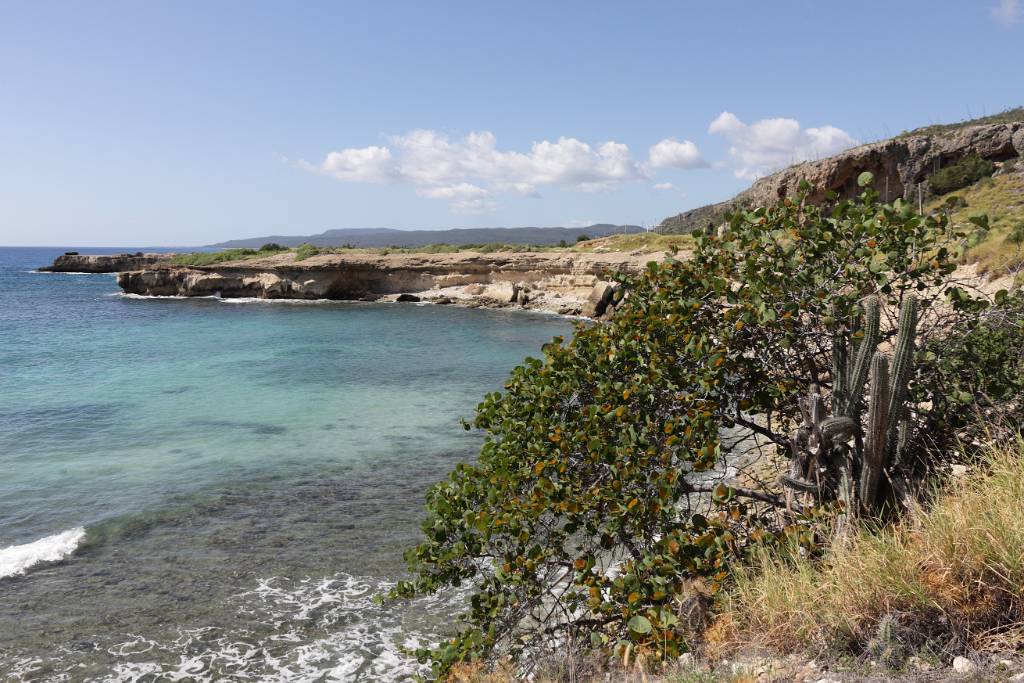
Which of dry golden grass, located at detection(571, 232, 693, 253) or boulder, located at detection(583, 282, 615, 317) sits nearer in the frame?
boulder, located at detection(583, 282, 615, 317)

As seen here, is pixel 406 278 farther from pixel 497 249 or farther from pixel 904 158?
pixel 904 158

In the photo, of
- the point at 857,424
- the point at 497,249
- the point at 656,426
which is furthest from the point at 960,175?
the point at 656,426

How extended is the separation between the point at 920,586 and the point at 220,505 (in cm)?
1121

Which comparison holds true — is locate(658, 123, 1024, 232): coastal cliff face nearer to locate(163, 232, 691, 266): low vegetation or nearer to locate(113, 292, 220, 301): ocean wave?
locate(163, 232, 691, 266): low vegetation

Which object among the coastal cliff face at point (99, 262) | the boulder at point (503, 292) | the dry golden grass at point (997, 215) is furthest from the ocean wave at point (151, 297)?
the dry golden grass at point (997, 215)

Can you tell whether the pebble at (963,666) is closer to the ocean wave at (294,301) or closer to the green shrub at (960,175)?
the ocean wave at (294,301)

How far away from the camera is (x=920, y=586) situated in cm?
414

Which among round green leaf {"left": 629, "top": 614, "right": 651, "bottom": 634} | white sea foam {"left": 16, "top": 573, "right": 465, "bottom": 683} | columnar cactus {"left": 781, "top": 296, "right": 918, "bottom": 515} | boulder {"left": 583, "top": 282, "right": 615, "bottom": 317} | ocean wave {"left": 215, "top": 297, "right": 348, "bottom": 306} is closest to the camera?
round green leaf {"left": 629, "top": 614, "right": 651, "bottom": 634}

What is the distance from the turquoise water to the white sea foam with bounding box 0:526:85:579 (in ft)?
0.11

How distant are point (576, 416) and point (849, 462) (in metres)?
2.22

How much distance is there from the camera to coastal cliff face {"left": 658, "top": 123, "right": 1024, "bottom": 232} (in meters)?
50.8

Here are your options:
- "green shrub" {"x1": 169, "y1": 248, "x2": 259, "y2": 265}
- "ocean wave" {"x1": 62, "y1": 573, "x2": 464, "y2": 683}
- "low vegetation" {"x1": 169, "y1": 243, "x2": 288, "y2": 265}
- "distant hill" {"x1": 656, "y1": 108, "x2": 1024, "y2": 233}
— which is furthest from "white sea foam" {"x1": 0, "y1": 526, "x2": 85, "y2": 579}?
"green shrub" {"x1": 169, "y1": 248, "x2": 259, "y2": 265}

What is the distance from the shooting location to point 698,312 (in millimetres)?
6328

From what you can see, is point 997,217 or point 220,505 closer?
point 220,505
